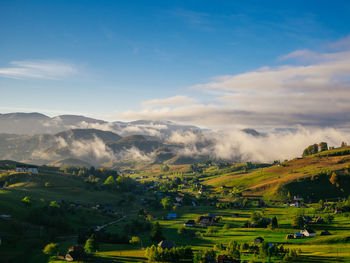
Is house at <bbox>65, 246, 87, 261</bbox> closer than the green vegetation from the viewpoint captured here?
No

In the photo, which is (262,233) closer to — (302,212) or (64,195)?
(302,212)

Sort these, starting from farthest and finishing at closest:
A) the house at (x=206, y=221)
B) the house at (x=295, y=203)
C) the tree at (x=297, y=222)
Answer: the house at (x=295, y=203), the house at (x=206, y=221), the tree at (x=297, y=222)

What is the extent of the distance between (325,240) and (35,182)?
18531 cm

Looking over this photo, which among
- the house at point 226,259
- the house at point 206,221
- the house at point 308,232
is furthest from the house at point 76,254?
the house at point 308,232

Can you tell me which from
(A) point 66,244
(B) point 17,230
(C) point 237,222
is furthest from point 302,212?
(B) point 17,230

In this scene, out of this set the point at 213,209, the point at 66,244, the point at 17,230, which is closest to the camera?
the point at 66,244

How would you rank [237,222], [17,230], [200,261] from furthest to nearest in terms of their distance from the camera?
[237,222], [17,230], [200,261]

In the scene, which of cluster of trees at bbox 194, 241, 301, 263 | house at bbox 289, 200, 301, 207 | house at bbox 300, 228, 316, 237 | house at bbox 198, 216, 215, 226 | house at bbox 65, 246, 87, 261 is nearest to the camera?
cluster of trees at bbox 194, 241, 301, 263

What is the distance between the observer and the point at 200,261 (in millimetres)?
68625

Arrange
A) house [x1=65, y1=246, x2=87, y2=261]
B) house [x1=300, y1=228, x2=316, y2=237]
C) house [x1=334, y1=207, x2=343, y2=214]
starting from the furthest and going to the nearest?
house [x1=334, y1=207, x2=343, y2=214] → house [x1=300, y1=228, x2=316, y2=237] → house [x1=65, y1=246, x2=87, y2=261]

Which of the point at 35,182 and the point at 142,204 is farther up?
the point at 35,182

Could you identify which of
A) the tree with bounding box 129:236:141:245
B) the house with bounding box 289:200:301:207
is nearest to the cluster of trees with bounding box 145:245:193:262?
the tree with bounding box 129:236:141:245

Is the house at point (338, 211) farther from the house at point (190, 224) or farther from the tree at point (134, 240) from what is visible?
the tree at point (134, 240)

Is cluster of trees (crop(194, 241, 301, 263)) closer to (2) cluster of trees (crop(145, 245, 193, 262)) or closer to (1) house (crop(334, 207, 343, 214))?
(2) cluster of trees (crop(145, 245, 193, 262))
